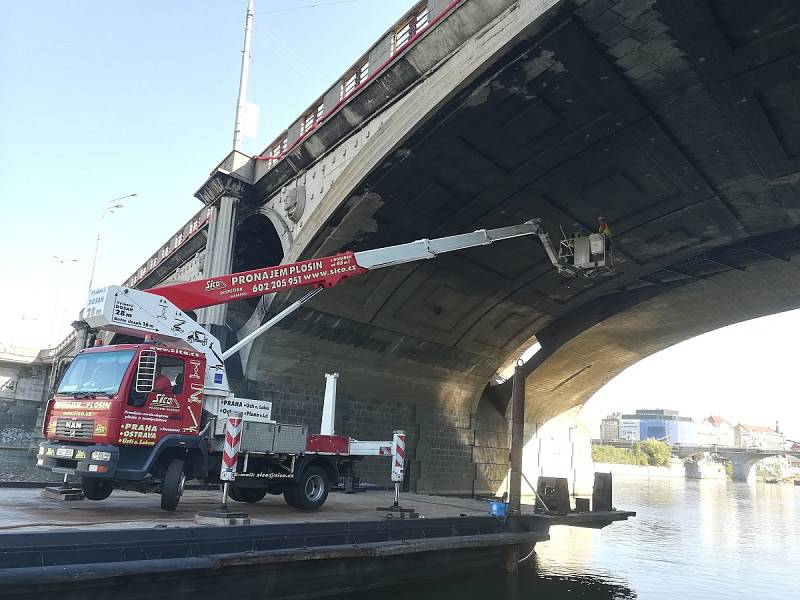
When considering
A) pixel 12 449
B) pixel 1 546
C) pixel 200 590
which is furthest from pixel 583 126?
pixel 12 449

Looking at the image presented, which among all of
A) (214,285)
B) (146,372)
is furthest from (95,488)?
(214,285)

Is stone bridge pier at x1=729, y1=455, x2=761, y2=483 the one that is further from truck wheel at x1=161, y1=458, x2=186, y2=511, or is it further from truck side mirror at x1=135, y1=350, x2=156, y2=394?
truck side mirror at x1=135, y1=350, x2=156, y2=394

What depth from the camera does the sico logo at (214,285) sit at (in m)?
12.2

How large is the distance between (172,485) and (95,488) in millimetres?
1969

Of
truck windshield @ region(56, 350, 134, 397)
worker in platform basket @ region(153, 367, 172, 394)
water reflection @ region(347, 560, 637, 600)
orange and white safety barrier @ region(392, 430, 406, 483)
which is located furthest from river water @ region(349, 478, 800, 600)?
truck windshield @ region(56, 350, 134, 397)

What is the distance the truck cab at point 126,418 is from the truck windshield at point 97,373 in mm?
17

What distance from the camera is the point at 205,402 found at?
444 inches

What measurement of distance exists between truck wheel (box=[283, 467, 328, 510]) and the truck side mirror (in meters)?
3.50

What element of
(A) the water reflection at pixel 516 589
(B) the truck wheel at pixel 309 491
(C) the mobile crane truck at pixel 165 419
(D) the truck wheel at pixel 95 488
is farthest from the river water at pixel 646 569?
(D) the truck wheel at pixel 95 488

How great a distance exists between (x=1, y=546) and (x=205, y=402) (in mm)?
5130

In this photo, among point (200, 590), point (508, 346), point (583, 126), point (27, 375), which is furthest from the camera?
point (27, 375)

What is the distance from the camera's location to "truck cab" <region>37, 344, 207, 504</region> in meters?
9.62

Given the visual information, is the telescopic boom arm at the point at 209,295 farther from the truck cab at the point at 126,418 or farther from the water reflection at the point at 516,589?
the water reflection at the point at 516,589

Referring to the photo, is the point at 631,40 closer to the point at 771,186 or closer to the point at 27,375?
the point at 771,186
